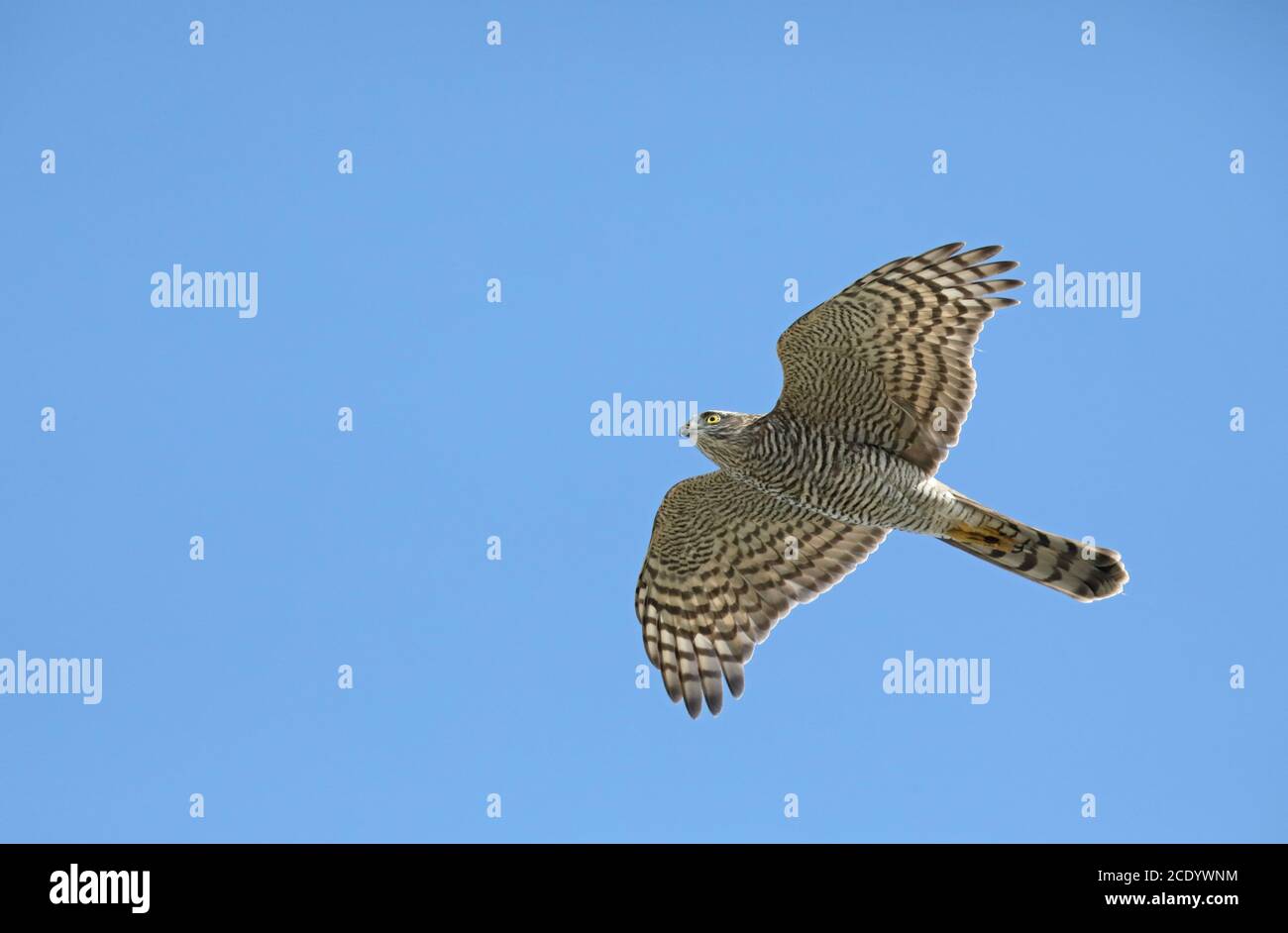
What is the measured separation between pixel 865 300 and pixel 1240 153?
719cm

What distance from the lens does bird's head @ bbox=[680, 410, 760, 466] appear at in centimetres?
1183

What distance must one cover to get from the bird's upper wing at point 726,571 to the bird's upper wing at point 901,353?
1207mm

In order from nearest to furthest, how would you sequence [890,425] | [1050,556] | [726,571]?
[1050,556] < [890,425] < [726,571]

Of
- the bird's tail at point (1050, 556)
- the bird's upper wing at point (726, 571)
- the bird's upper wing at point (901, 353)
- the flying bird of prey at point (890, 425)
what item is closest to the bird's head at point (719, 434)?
the flying bird of prey at point (890, 425)

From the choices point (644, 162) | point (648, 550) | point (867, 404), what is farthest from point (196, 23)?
point (867, 404)

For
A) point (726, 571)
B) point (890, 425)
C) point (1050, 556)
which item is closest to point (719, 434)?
point (890, 425)

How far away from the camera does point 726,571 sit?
43.8 ft

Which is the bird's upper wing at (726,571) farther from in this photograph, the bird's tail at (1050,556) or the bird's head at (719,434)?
the bird's tail at (1050,556)

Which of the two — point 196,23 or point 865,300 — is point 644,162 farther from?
point 196,23

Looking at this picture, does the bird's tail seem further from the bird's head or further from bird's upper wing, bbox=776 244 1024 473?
the bird's head

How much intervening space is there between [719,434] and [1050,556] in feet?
9.87

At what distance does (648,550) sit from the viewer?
1365 centimetres

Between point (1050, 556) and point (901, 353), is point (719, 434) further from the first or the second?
point (1050, 556)

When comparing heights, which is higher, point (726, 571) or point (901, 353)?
point (901, 353)
